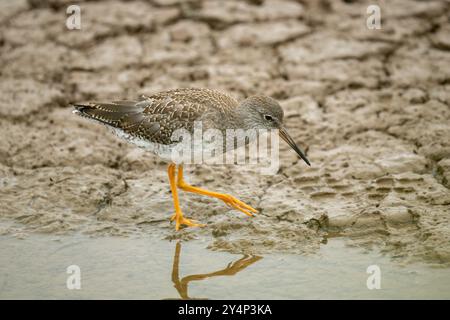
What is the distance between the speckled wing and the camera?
565 centimetres

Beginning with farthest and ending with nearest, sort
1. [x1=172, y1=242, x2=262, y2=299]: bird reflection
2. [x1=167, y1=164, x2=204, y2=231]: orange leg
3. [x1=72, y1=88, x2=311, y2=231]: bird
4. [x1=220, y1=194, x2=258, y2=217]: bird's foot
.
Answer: [x1=220, y1=194, x2=258, y2=217]: bird's foot, [x1=167, y1=164, x2=204, y2=231]: orange leg, [x1=72, y1=88, x2=311, y2=231]: bird, [x1=172, y1=242, x2=262, y2=299]: bird reflection

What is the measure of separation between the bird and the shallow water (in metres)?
0.54

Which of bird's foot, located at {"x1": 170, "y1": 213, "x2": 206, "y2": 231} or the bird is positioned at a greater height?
the bird

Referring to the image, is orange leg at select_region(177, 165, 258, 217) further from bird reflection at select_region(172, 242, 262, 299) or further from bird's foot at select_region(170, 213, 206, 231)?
bird reflection at select_region(172, 242, 262, 299)

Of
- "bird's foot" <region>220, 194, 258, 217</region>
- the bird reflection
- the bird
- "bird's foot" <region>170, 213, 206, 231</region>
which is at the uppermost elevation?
the bird

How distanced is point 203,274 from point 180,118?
1.38m

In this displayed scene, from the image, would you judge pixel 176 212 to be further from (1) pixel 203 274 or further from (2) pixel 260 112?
(2) pixel 260 112

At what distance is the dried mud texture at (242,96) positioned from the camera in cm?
573

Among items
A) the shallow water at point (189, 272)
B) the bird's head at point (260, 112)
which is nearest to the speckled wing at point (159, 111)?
the bird's head at point (260, 112)

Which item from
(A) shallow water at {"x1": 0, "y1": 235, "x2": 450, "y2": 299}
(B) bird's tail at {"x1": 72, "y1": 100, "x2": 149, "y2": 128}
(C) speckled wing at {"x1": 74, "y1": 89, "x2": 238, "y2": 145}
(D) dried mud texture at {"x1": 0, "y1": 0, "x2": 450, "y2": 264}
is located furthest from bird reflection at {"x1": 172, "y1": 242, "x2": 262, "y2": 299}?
(B) bird's tail at {"x1": 72, "y1": 100, "x2": 149, "y2": 128}

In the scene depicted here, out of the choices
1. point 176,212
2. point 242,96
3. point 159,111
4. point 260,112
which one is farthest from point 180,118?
point 242,96

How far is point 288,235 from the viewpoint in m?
5.56

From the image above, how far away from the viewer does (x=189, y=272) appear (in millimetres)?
5129
